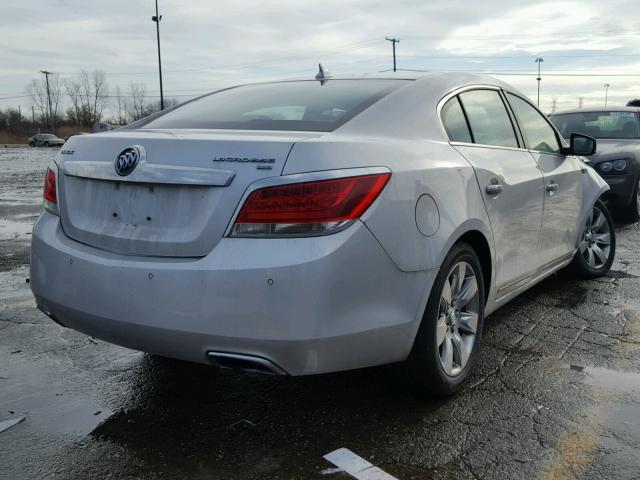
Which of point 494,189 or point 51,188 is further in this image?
point 494,189

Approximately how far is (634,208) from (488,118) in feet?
19.0

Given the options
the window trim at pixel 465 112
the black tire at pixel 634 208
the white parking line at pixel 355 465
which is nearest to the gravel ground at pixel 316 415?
the white parking line at pixel 355 465

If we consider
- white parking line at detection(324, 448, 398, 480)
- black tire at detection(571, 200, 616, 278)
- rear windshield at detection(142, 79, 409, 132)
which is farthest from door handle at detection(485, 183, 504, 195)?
black tire at detection(571, 200, 616, 278)

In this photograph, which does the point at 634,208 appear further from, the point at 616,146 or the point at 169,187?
the point at 169,187

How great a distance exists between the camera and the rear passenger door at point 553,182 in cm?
425

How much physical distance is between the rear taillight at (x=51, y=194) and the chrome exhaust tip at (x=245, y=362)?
1.17m

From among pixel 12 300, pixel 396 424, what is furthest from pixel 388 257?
pixel 12 300

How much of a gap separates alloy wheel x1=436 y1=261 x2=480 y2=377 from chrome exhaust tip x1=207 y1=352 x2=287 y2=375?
2.88 ft

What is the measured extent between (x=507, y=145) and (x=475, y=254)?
101cm

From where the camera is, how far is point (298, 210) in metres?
2.44

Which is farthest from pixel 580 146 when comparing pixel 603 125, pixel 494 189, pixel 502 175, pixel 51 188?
pixel 603 125

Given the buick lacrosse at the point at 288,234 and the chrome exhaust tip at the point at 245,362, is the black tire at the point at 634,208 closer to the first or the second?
the buick lacrosse at the point at 288,234

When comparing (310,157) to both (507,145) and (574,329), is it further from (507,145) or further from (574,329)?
(574,329)

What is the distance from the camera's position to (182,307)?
2.49 meters
